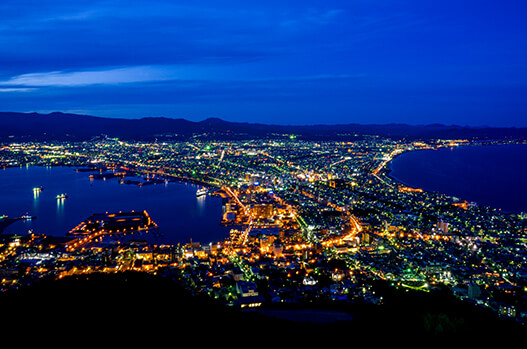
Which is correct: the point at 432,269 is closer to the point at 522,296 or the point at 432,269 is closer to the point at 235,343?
the point at 522,296

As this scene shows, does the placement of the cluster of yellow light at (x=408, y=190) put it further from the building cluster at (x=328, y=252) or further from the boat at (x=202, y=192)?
the boat at (x=202, y=192)

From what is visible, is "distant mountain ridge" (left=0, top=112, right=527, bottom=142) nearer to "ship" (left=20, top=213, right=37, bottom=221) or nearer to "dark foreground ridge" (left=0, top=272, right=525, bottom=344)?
"ship" (left=20, top=213, right=37, bottom=221)

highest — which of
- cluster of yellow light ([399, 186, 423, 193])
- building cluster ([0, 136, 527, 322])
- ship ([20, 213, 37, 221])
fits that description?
cluster of yellow light ([399, 186, 423, 193])

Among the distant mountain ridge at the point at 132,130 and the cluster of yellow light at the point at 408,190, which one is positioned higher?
the distant mountain ridge at the point at 132,130

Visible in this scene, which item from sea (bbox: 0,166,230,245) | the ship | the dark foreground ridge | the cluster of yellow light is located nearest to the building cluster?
the cluster of yellow light

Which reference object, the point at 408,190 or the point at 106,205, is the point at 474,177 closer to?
the point at 408,190

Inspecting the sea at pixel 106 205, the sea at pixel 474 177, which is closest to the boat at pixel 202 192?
the sea at pixel 106 205
